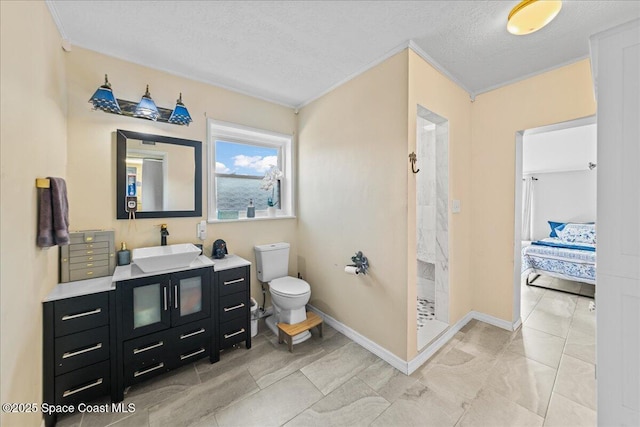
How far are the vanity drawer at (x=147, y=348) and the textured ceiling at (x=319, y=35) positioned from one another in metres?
2.27

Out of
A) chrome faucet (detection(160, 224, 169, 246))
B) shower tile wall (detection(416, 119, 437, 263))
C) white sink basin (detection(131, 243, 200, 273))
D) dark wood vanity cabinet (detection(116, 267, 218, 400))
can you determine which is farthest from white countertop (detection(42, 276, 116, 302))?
shower tile wall (detection(416, 119, 437, 263))

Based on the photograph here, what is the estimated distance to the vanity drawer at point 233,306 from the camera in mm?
2117

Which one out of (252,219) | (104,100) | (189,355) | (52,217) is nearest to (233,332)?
(189,355)

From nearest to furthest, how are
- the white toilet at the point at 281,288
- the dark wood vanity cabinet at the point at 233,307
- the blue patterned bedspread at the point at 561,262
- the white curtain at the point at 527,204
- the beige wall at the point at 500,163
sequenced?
the dark wood vanity cabinet at the point at 233,307 → the beige wall at the point at 500,163 → the white toilet at the point at 281,288 → the blue patterned bedspread at the point at 561,262 → the white curtain at the point at 527,204

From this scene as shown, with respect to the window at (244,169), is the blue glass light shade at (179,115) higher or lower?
higher

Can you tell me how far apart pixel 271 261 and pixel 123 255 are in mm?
1326

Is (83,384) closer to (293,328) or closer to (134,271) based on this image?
(134,271)

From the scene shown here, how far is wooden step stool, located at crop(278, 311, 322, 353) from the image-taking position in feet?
7.29

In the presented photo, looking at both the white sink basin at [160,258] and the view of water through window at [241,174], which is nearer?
the white sink basin at [160,258]

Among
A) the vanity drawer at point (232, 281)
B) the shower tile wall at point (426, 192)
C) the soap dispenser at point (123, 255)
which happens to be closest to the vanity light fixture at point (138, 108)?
the soap dispenser at point (123, 255)

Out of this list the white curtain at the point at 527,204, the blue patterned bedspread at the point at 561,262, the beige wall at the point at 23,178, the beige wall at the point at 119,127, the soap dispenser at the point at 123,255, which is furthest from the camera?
the white curtain at the point at 527,204

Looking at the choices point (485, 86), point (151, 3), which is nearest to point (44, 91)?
point (151, 3)

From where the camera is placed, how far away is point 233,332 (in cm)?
217

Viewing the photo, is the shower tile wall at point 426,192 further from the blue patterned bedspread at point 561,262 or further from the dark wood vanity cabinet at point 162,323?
the dark wood vanity cabinet at point 162,323
